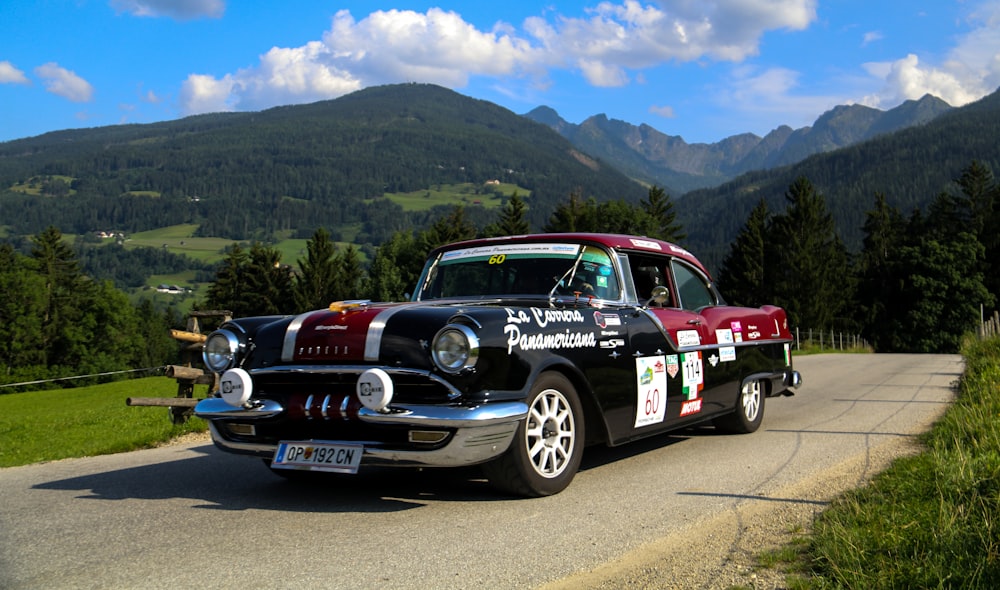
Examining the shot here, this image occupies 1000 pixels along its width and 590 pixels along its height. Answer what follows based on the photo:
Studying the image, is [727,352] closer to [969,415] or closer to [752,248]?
[969,415]

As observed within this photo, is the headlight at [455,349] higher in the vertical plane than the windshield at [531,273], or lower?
lower

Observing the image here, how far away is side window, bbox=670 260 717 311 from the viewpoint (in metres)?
7.38

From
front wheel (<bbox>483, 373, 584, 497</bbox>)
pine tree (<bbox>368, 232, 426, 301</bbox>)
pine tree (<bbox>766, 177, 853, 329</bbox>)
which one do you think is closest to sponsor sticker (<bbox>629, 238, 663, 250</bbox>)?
front wheel (<bbox>483, 373, 584, 497</bbox>)

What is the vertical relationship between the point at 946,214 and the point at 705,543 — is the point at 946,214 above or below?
above

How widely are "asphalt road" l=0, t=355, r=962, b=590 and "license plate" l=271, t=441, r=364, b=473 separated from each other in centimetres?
29

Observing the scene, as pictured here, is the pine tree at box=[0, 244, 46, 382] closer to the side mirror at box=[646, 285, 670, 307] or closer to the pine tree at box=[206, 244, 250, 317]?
the pine tree at box=[206, 244, 250, 317]

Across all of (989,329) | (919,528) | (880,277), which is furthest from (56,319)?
(880,277)

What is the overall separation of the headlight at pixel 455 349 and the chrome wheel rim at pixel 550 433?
548 millimetres

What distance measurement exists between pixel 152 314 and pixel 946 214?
92.3 metres

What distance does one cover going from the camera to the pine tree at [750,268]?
231 feet

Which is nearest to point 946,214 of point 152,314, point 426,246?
point 426,246

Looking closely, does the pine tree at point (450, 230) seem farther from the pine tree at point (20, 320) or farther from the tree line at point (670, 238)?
the pine tree at point (20, 320)

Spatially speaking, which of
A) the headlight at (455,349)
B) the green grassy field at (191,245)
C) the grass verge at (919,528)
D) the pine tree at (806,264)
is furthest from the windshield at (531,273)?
the green grassy field at (191,245)

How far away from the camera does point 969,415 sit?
267 inches
